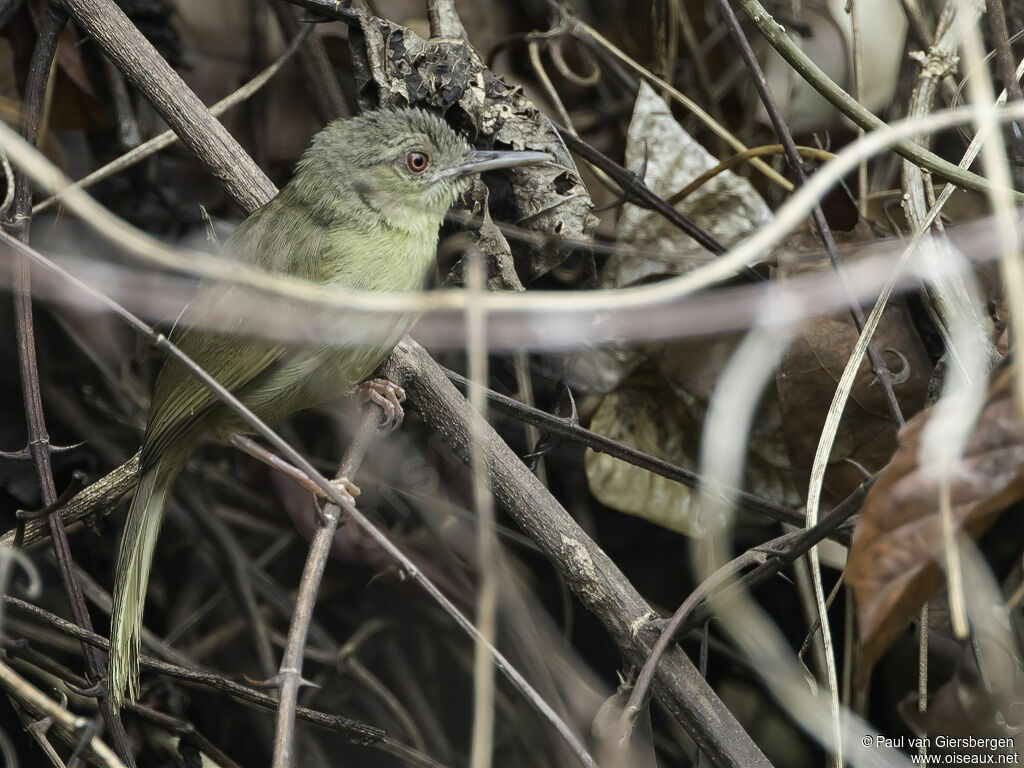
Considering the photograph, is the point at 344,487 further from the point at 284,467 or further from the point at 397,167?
the point at 397,167

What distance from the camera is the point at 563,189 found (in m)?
3.09

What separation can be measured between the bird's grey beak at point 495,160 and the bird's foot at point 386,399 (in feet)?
2.35

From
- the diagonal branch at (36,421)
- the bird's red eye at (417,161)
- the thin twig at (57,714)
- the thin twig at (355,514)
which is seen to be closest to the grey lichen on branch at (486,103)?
the bird's red eye at (417,161)

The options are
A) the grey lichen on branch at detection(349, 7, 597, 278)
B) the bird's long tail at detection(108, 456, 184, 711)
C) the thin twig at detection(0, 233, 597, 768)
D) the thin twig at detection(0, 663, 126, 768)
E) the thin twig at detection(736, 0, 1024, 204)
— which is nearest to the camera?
the thin twig at detection(0, 233, 597, 768)

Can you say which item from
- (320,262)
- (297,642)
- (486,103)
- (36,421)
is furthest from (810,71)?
(36,421)

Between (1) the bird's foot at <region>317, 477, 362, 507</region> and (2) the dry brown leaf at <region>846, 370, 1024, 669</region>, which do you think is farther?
(1) the bird's foot at <region>317, 477, 362, 507</region>

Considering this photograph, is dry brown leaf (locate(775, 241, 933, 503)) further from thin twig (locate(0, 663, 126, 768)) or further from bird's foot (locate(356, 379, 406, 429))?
thin twig (locate(0, 663, 126, 768))

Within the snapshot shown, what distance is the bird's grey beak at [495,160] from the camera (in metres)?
2.91

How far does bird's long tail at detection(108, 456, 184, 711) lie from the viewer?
2.65 meters

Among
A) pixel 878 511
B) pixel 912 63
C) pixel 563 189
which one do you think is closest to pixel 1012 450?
pixel 878 511

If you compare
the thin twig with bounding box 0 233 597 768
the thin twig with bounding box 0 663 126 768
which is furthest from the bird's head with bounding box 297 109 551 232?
the thin twig with bounding box 0 663 126 768

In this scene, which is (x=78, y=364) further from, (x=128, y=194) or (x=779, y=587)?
(x=779, y=587)

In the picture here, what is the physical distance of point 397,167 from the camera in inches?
127

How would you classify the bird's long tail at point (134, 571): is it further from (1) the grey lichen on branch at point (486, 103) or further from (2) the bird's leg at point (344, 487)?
(1) the grey lichen on branch at point (486, 103)
